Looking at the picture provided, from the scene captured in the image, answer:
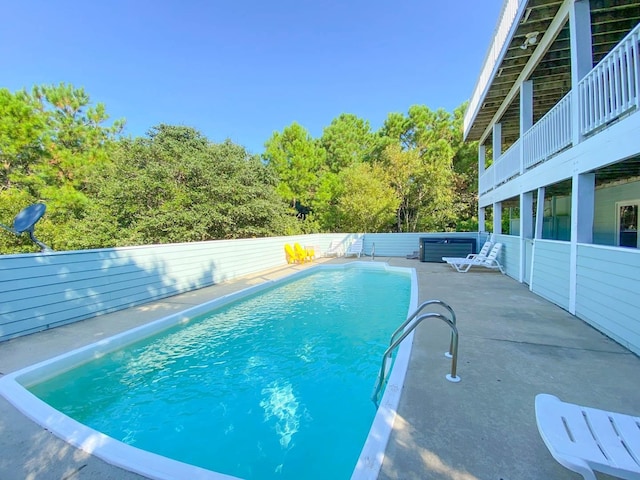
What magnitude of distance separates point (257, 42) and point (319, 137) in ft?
28.5

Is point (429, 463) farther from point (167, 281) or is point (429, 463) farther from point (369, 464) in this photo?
point (167, 281)

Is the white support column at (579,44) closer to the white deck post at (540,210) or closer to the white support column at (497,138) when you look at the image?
the white deck post at (540,210)

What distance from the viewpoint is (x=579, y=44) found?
4.62 metres

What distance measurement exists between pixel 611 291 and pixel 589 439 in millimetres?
3106

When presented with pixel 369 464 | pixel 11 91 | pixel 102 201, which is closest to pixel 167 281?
pixel 369 464

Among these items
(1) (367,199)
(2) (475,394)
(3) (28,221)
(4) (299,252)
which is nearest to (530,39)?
(2) (475,394)

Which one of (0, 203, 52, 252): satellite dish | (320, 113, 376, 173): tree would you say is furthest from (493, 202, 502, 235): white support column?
(320, 113, 376, 173): tree

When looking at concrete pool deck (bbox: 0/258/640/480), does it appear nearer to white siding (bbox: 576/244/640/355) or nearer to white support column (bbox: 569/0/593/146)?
white siding (bbox: 576/244/640/355)

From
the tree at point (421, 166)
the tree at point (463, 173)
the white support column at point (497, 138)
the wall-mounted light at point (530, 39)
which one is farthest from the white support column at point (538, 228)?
the tree at point (463, 173)

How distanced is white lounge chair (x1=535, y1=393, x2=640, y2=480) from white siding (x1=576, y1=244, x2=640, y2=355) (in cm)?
235

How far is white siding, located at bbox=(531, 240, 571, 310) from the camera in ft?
16.4

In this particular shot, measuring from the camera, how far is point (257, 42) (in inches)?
619

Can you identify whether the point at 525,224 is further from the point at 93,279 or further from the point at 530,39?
the point at 93,279

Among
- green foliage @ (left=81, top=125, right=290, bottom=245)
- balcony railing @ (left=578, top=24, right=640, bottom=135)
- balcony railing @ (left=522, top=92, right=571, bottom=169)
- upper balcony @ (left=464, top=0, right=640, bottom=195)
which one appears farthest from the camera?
green foliage @ (left=81, top=125, right=290, bottom=245)
